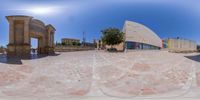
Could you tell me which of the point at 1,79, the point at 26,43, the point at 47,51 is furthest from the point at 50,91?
the point at 47,51

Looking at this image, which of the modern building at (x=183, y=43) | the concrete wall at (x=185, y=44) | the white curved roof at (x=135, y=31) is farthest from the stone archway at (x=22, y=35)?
the concrete wall at (x=185, y=44)

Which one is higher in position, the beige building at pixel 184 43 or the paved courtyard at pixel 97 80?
the beige building at pixel 184 43

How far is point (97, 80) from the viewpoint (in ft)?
30.8

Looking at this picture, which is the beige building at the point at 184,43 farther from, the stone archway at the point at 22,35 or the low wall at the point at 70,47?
the stone archway at the point at 22,35

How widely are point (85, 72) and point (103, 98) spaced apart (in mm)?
3151

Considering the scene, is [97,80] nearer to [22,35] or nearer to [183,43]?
[22,35]

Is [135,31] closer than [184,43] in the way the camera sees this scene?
Yes

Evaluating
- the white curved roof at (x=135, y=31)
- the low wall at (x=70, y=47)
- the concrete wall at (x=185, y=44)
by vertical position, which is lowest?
the low wall at (x=70, y=47)

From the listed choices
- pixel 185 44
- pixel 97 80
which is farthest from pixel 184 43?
pixel 97 80

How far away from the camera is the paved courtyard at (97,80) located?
8.00 meters

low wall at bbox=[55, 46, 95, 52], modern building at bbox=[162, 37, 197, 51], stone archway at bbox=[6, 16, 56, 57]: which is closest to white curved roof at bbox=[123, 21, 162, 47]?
modern building at bbox=[162, 37, 197, 51]

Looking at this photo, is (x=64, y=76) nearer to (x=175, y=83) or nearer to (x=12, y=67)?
(x=12, y=67)

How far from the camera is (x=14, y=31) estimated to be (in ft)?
50.3

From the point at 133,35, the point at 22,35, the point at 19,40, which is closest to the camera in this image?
the point at 19,40
